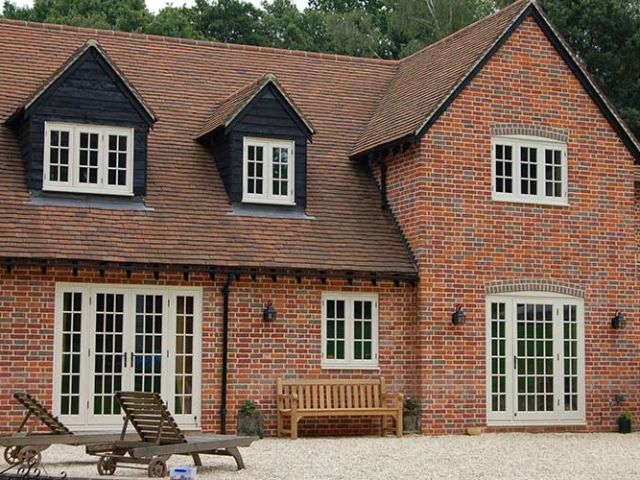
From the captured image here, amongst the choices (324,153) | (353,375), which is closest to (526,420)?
(353,375)

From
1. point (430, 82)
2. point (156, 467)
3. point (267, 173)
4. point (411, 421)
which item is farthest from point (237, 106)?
point (156, 467)

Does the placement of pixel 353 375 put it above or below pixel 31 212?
below

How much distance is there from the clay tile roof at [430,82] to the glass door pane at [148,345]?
5.50 meters

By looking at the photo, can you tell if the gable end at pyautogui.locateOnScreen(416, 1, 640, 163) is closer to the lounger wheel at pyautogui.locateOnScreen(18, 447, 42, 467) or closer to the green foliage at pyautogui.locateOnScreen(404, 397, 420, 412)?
the green foliage at pyautogui.locateOnScreen(404, 397, 420, 412)

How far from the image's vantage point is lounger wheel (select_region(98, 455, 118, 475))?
14.9 m

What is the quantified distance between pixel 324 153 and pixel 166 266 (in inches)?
203

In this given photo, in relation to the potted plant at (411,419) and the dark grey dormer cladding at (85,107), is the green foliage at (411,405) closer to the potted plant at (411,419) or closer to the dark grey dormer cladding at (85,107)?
the potted plant at (411,419)

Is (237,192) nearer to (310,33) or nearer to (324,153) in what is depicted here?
(324,153)

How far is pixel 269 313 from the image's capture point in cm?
2094

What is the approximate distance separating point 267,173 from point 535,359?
5863 mm

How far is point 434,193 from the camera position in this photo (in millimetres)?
22234

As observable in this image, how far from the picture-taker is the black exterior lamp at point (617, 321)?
911 inches

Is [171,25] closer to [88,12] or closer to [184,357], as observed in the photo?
[88,12]

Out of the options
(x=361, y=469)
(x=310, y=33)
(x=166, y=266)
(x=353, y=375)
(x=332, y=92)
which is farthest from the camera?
(x=310, y=33)
